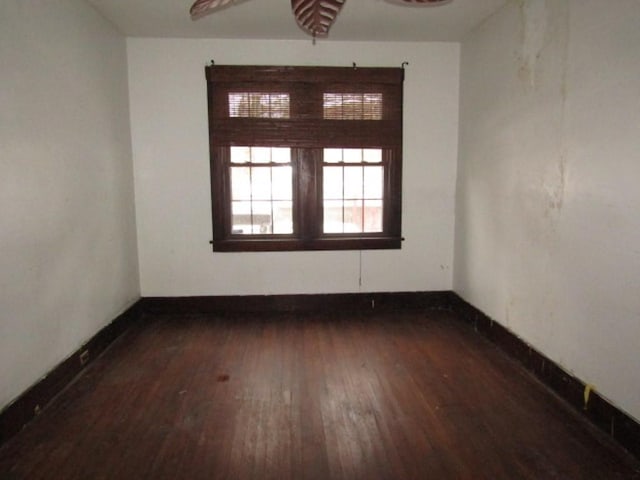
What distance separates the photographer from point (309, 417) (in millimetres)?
2623

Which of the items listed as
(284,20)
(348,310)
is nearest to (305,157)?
(284,20)

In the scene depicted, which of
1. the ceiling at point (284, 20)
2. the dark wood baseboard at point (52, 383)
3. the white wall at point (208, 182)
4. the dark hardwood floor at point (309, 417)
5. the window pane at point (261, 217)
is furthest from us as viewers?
the window pane at point (261, 217)

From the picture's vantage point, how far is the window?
4.45 meters

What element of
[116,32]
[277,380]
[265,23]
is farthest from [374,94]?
[277,380]

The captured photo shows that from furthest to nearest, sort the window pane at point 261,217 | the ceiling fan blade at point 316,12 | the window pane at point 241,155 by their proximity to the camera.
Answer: the window pane at point 261,217, the window pane at point 241,155, the ceiling fan blade at point 316,12

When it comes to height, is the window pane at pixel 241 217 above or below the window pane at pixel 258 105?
below

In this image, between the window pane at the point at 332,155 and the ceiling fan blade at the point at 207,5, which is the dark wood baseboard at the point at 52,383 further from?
the window pane at the point at 332,155

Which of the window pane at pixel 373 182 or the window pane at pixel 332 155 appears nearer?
the window pane at pixel 332 155

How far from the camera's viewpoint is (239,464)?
7.19 ft

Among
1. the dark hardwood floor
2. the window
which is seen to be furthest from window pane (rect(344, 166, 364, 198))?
the dark hardwood floor

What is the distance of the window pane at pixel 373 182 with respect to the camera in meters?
4.70

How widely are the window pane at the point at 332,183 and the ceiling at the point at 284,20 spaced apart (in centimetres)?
133

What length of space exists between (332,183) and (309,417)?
2.65 metres

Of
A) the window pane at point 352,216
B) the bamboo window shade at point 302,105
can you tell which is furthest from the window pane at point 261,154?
the window pane at point 352,216
